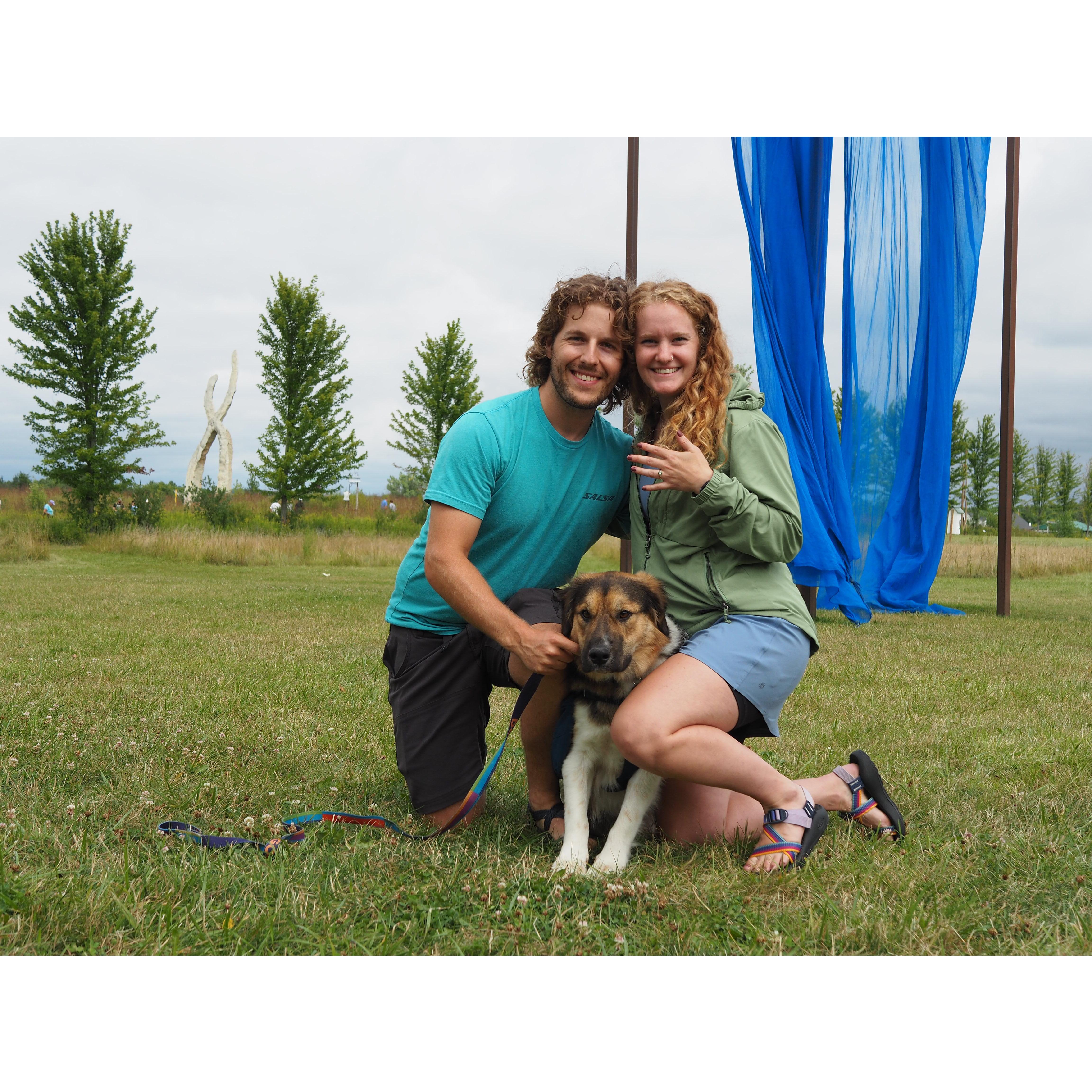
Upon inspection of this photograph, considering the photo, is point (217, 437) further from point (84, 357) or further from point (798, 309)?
point (798, 309)

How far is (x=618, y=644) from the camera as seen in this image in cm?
291

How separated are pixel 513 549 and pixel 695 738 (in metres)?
1.07

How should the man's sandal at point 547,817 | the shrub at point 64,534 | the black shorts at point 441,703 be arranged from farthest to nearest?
1. the shrub at point 64,534
2. the black shorts at point 441,703
3. the man's sandal at point 547,817

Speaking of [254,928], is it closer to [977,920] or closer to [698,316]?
[977,920]

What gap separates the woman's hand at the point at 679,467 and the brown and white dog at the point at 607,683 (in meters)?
0.40

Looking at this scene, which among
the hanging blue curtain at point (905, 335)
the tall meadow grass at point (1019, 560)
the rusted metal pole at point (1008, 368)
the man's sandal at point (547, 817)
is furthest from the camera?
the tall meadow grass at point (1019, 560)

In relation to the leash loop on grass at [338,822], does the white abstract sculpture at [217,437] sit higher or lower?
higher

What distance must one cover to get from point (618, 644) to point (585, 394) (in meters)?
0.98

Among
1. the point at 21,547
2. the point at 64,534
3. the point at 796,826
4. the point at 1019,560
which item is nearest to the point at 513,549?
the point at 796,826

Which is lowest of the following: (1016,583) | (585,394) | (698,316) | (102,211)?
(1016,583)

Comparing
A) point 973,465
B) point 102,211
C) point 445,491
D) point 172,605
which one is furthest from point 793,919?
point 973,465

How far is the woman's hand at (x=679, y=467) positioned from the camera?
2824mm

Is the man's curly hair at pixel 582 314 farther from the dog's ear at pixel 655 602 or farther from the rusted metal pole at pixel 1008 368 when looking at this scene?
the rusted metal pole at pixel 1008 368

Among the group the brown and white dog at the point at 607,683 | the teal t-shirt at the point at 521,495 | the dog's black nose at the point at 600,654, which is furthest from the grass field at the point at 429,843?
the teal t-shirt at the point at 521,495
